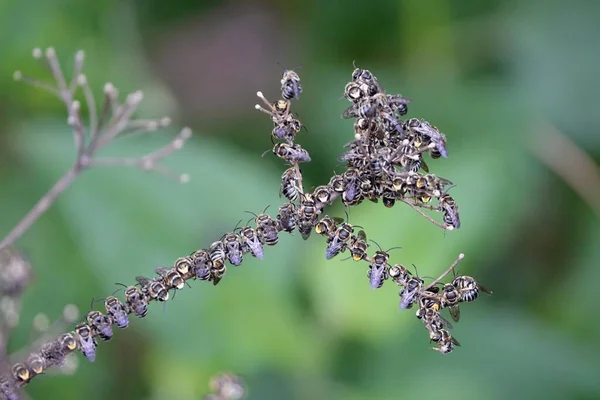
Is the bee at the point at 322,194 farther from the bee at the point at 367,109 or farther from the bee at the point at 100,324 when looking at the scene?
the bee at the point at 100,324

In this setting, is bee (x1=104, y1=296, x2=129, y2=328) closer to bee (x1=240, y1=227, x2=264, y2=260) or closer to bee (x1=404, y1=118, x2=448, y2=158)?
bee (x1=240, y1=227, x2=264, y2=260)

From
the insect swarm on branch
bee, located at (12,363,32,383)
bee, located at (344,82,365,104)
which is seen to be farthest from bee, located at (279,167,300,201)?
bee, located at (12,363,32,383)

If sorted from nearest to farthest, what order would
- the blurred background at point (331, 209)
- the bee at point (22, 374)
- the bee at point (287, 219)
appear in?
1. the bee at point (22, 374)
2. the bee at point (287, 219)
3. the blurred background at point (331, 209)

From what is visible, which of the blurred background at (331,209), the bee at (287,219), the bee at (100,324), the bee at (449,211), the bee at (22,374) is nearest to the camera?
the bee at (22,374)

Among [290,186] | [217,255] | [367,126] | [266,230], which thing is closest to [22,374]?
[217,255]

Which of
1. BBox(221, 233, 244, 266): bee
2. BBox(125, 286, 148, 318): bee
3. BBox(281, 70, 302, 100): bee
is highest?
BBox(281, 70, 302, 100): bee

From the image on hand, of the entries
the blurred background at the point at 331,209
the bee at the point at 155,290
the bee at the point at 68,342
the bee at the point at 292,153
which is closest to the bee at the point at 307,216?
the bee at the point at 292,153

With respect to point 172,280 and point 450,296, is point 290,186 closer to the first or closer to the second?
point 172,280
